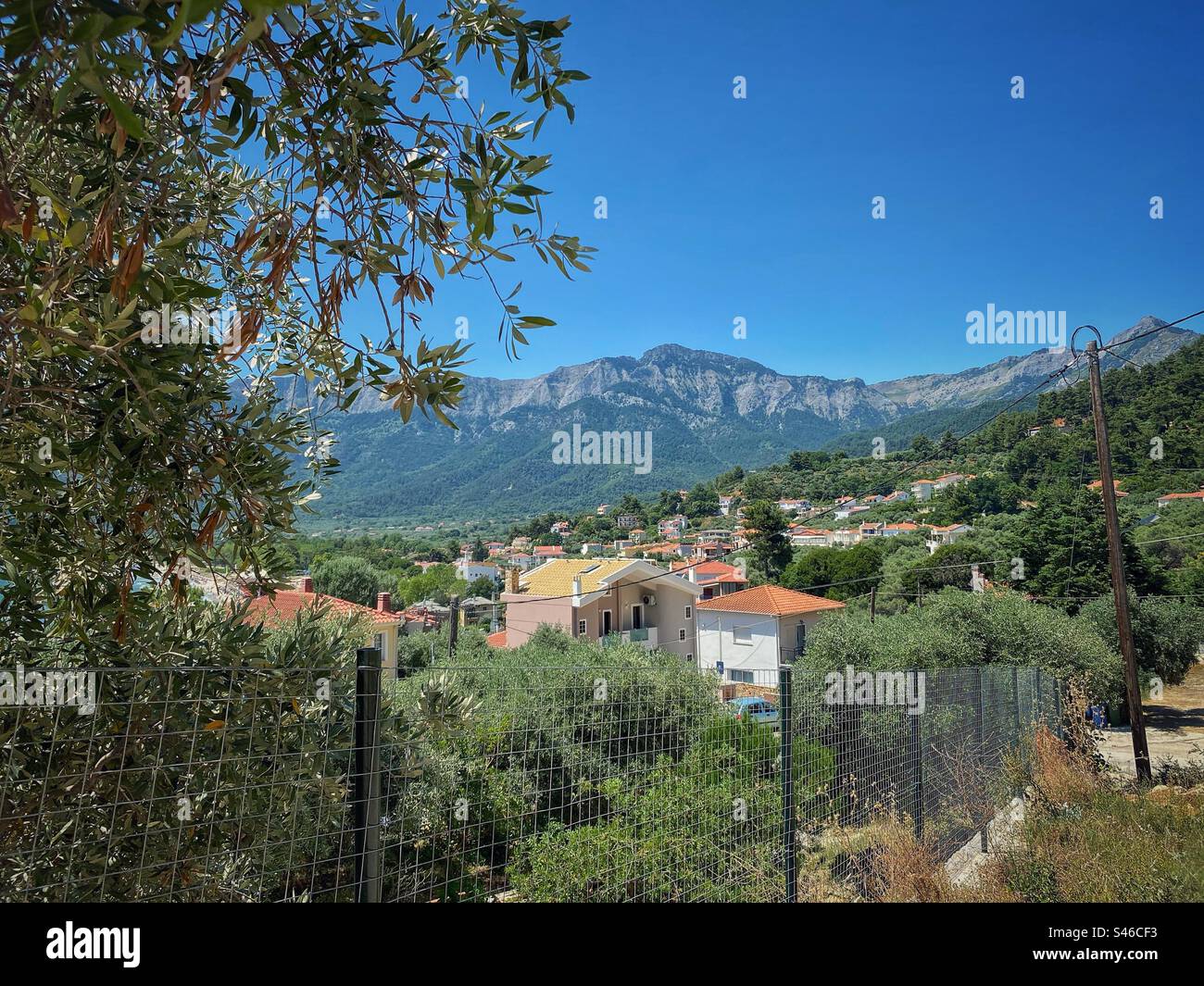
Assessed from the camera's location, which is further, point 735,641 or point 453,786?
point 735,641

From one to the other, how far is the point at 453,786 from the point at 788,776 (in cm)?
200

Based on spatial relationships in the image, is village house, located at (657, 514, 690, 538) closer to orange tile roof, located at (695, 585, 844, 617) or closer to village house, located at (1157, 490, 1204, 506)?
orange tile roof, located at (695, 585, 844, 617)

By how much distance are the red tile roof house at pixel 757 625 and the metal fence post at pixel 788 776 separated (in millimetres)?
30128

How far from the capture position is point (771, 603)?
114 feet

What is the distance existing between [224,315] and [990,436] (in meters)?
32.8

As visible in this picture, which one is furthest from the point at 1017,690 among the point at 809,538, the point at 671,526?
the point at 809,538

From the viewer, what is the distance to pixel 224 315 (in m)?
2.53

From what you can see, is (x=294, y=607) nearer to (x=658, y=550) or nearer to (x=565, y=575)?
(x=565, y=575)

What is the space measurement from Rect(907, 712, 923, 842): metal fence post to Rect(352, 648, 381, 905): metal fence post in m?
4.86

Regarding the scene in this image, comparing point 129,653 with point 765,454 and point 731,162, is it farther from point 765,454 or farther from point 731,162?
point 731,162

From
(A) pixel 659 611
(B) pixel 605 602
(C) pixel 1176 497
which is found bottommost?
(A) pixel 659 611

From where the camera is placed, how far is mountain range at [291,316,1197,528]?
59156 millimetres

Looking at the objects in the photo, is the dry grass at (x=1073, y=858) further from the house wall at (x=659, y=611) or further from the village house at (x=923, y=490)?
the village house at (x=923, y=490)

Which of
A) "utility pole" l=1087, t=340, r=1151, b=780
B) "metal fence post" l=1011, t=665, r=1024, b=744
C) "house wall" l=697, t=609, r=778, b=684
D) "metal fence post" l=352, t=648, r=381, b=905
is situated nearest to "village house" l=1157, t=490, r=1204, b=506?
"house wall" l=697, t=609, r=778, b=684
